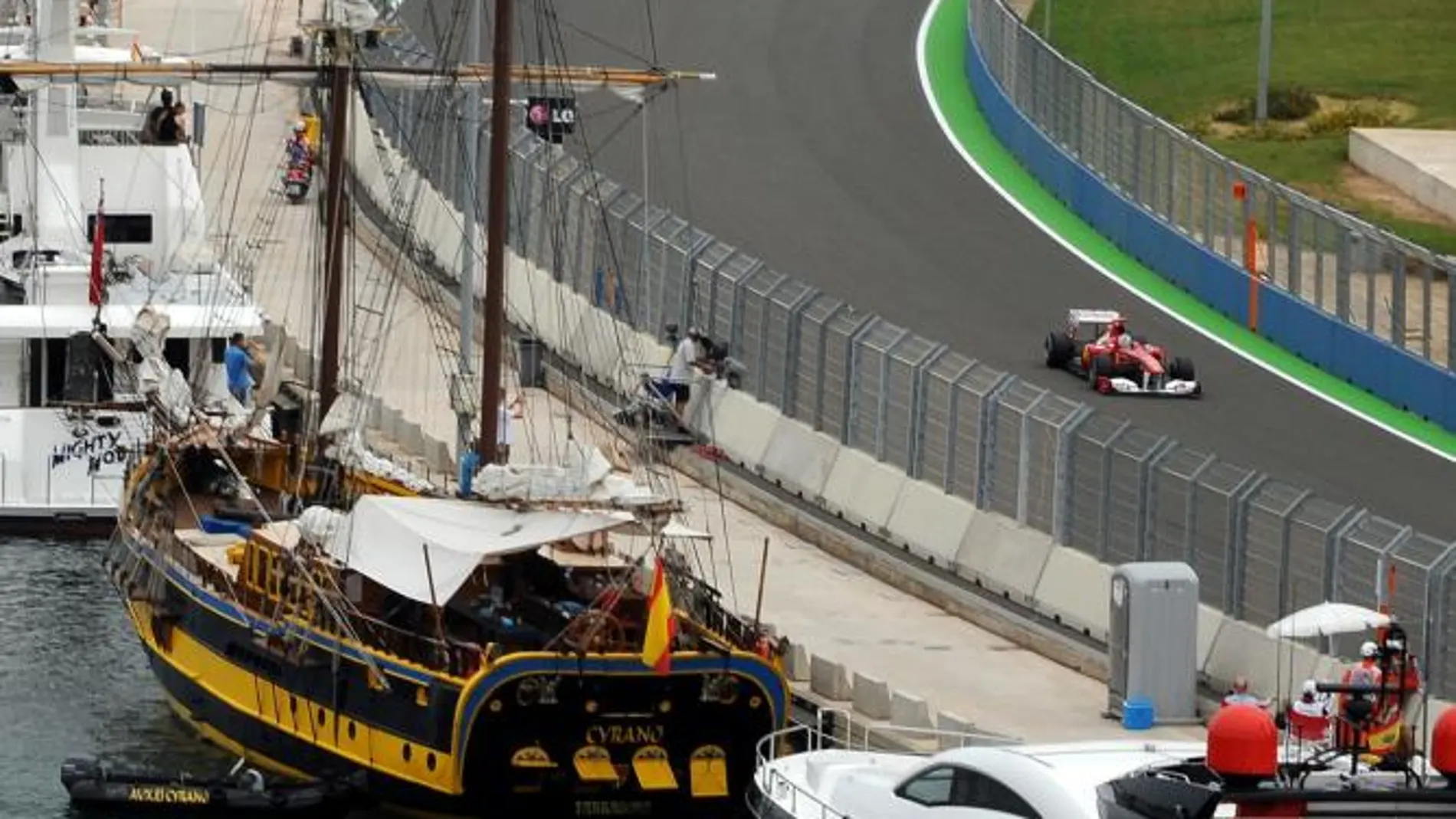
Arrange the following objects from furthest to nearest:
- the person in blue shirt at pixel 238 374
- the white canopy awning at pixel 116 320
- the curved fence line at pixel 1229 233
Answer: the curved fence line at pixel 1229 233 < the white canopy awning at pixel 116 320 < the person in blue shirt at pixel 238 374

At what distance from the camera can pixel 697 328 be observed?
188 feet

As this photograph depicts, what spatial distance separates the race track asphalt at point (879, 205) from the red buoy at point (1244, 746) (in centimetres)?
2198

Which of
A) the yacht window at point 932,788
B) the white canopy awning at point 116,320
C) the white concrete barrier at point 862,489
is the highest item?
the white canopy awning at point 116,320

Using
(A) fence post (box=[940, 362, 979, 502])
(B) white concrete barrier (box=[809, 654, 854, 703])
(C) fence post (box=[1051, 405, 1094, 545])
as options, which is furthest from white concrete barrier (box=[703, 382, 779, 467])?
(B) white concrete barrier (box=[809, 654, 854, 703])

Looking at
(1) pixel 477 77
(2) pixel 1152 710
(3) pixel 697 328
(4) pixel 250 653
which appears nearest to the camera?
(2) pixel 1152 710

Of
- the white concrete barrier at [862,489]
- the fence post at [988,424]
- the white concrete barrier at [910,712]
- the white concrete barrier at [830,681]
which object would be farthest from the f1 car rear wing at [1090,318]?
the white concrete barrier at [910,712]

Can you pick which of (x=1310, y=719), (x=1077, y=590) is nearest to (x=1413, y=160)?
(x=1077, y=590)

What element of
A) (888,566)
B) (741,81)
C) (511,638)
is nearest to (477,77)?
(888,566)

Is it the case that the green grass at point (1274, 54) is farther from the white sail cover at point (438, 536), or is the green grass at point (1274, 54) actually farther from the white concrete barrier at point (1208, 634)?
the white sail cover at point (438, 536)

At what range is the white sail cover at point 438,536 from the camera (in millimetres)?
41938

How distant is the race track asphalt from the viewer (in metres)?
56.9

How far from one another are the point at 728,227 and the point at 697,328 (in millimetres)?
12429

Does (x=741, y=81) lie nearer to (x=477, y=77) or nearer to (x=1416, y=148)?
(x=1416, y=148)

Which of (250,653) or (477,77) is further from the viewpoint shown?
(477,77)
